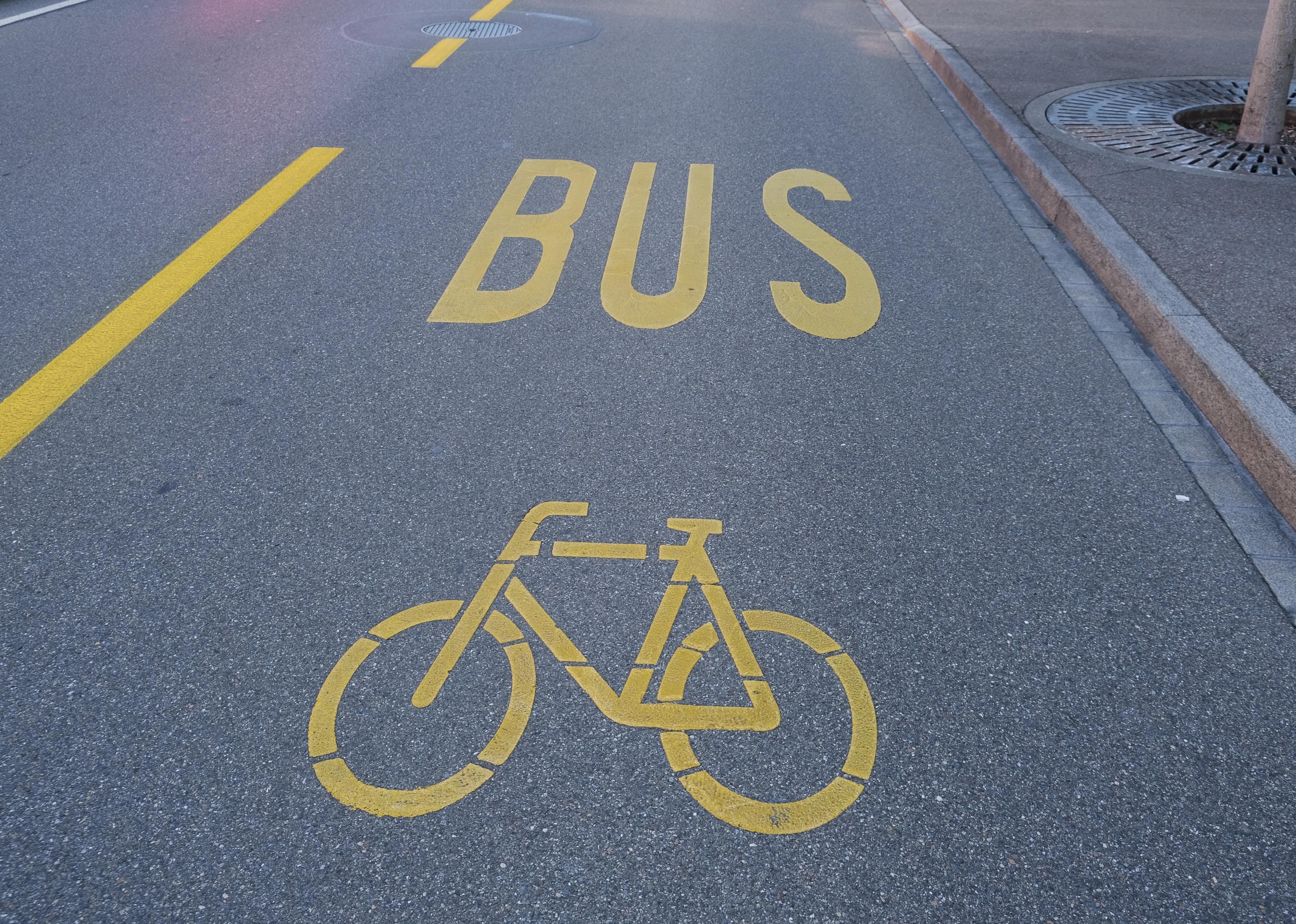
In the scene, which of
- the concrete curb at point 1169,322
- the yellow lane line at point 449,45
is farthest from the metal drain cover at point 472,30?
the concrete curb at point 1169,322

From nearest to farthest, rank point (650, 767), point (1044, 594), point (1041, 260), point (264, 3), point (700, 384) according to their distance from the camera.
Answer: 1. point (650, 767)
2. point (1044, 594)
3. point (700, 384)
4. point (1041, 260)
5. point (264, 3)

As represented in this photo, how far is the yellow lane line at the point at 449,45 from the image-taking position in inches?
389

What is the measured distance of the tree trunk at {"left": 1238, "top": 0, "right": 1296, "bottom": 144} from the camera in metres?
6.86

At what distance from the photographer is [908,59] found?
→ 1038 centimetres

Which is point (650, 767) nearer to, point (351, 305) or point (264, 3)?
point (351, 305)

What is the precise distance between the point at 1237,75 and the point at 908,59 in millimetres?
3042

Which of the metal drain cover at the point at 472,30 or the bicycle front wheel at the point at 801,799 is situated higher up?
the metal drain cover at the point at 472,30

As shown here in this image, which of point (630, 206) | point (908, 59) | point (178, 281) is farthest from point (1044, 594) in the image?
point (908, 59)

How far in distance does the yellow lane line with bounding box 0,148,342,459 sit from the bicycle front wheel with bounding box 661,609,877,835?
2.92m

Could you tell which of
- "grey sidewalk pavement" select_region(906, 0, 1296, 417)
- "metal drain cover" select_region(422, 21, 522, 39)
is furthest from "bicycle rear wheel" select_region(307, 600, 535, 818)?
"metal drain cover" select_region(422, 21, 522, 39)

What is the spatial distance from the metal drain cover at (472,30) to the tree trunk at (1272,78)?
293 inches

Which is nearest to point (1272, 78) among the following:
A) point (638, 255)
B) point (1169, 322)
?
point (1169, 322)

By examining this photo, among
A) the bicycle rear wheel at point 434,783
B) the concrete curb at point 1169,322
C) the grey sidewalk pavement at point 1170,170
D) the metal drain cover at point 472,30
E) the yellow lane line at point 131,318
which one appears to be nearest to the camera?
the bicycle rear wheel at point 434,783

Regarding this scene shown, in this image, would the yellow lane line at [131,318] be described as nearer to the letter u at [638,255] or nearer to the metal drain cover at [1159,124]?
the letter u at [638,255]
